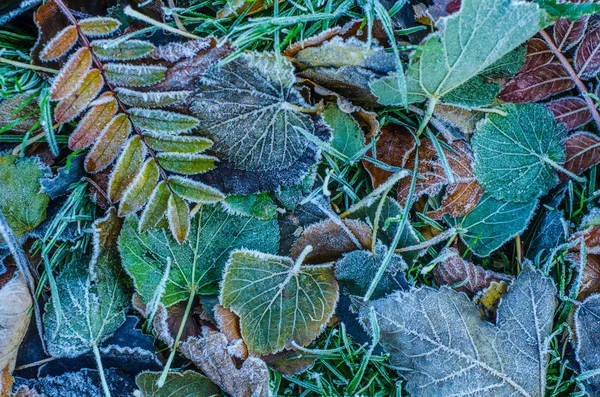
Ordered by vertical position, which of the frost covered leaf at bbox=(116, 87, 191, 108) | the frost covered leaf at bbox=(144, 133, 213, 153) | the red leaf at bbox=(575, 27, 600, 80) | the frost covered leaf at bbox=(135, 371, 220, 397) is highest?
the frost covered leaf at bbox=(116, 87, 191, 108)

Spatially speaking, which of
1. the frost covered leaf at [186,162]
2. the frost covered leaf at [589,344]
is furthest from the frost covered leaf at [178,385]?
the frost covered leaf at [589,344]

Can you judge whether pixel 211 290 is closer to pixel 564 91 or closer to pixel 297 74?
pixel 297 74

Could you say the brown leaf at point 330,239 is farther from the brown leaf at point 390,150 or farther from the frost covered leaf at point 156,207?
the frost covered leaf at point 156,207

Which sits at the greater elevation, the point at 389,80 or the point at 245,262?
the point at 389,80

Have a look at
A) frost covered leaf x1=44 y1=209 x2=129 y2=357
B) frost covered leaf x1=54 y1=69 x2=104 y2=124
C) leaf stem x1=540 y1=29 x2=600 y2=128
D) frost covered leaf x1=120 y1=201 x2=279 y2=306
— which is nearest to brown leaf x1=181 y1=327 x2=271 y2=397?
frost covered leaf x1=120 y1=201 x2=279 y2=306

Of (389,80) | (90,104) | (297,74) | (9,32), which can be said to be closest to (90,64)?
(90,104)

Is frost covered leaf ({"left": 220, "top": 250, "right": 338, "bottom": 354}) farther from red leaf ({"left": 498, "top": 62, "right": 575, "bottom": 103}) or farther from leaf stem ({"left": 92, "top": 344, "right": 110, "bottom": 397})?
red leaf ({"left": 498, "top": 62, "right": 575, "bottom": 103})

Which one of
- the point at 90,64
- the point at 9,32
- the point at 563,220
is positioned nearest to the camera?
the point at 90,64
